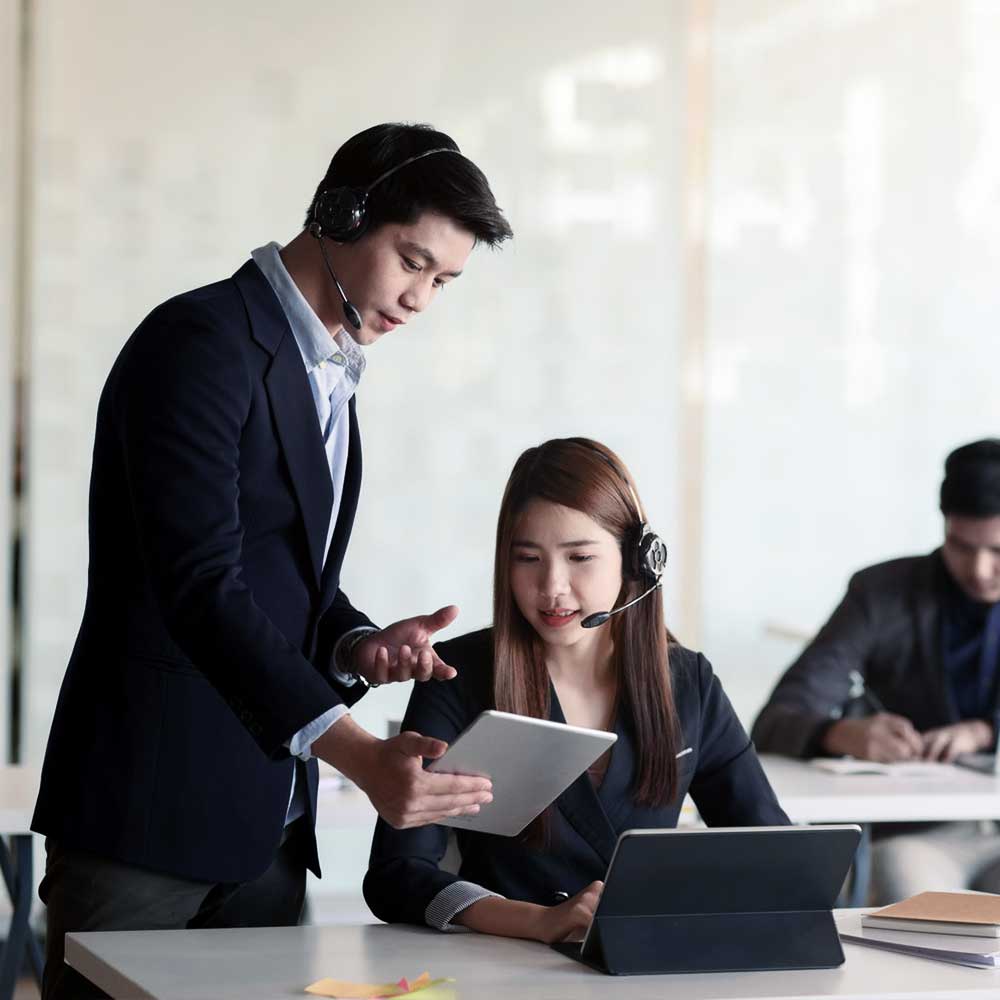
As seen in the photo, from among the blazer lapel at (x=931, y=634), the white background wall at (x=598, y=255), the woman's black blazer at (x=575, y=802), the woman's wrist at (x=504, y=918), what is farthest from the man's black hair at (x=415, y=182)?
the white background wall at (x=598, y=255)

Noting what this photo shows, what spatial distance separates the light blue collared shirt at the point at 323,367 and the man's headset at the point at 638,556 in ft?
1.49

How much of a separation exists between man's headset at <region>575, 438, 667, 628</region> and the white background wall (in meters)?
2.35

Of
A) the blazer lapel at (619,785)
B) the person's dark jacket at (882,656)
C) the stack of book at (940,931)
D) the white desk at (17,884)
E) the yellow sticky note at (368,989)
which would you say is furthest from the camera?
the person's dark jacket at (882,656)

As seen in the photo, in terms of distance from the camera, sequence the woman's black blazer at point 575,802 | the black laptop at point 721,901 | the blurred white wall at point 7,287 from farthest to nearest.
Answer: the blurred white wall at point 7,287 → the woman's black blazer at point 575,802 → the black laptop at point 721,901

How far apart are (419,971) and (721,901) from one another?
34cm

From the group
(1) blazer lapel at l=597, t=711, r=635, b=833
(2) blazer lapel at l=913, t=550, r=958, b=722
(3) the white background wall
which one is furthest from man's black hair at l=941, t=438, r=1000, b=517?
(3) the white background wall

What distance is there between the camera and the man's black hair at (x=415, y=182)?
1734 mm

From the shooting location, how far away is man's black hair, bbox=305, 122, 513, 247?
1734mm

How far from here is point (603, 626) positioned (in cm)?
227

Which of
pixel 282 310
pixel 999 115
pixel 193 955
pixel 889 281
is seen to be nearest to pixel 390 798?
pixel 193 955

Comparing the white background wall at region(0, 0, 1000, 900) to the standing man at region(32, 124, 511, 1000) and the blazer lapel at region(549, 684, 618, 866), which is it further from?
the standing man at region(32, 124, 511, 1000)

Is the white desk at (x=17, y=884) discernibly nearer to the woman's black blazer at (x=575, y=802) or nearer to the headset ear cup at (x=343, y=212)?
the woman's black blazer at (x=575, y=802)

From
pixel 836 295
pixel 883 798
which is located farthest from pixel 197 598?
pixel 836 295

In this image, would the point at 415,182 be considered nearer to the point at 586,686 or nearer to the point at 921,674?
the point at 586,686
